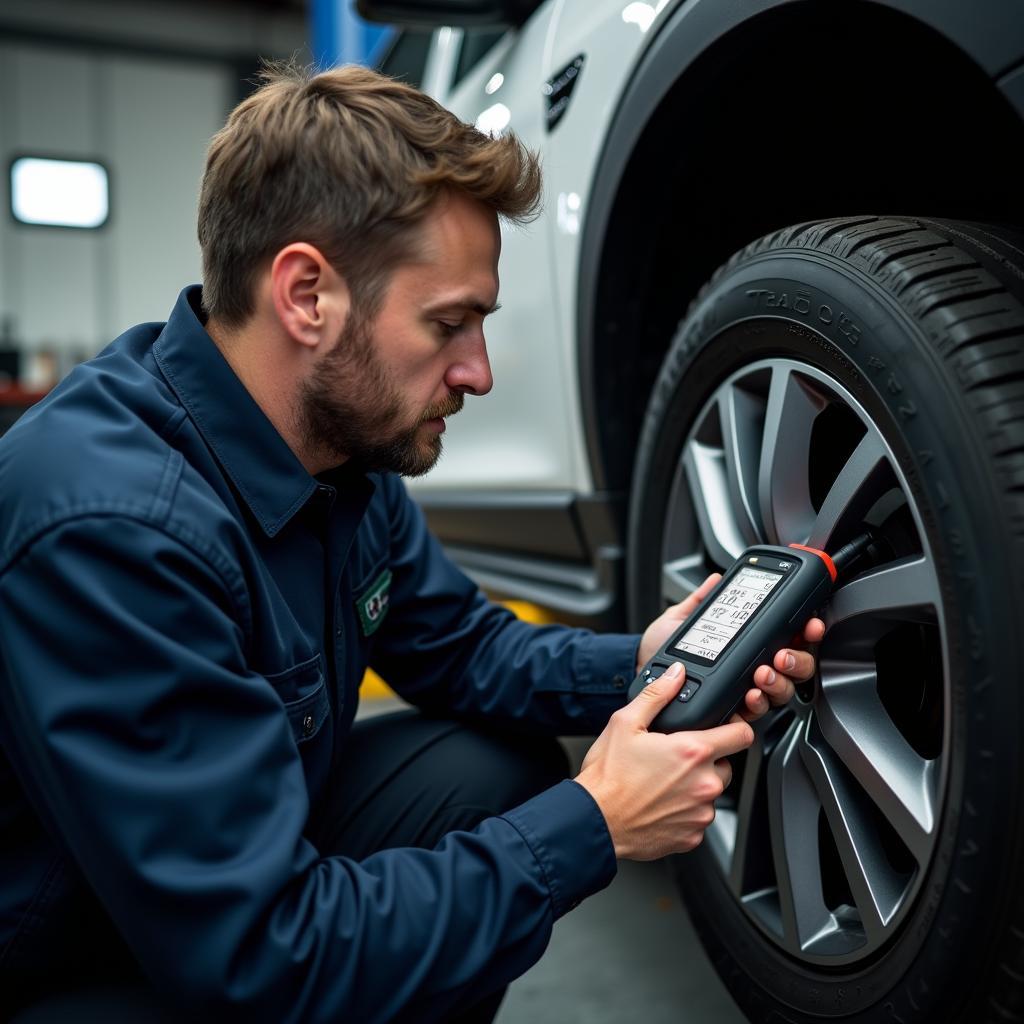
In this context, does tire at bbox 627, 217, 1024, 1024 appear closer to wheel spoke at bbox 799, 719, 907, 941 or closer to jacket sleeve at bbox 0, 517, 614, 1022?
wheel spoke at bbox 799, 719, 907, 941

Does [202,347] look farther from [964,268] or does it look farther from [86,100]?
[86,100]

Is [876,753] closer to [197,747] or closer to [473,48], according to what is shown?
[197,747]

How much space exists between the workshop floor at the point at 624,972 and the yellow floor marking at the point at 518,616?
0.40m

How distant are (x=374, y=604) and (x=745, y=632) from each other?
39cm

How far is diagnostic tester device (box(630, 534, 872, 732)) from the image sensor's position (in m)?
0.81

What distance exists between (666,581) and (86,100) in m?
8.04

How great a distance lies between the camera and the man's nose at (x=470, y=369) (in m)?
0.89

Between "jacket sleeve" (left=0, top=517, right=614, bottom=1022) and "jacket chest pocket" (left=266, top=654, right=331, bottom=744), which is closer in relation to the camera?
"jacket sleeve" (left=0, top=517, right=614, bottom=1022)

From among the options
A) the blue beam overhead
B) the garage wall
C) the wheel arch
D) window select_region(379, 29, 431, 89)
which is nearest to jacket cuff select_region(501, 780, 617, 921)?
the wheel arch

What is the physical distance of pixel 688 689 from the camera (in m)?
0.82

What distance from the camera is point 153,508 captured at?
0.68 meters

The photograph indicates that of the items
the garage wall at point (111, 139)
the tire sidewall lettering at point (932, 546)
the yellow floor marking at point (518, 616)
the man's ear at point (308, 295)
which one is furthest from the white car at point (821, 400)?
the garage wall at point (111, 139)

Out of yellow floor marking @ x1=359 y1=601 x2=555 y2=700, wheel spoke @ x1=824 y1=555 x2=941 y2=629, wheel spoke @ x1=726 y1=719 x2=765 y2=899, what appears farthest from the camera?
yellow floor marking @ x1=359 y1=601 x2=555 y2=700

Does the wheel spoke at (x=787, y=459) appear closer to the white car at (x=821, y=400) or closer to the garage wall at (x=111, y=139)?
the white car at (x=821, y=400)
